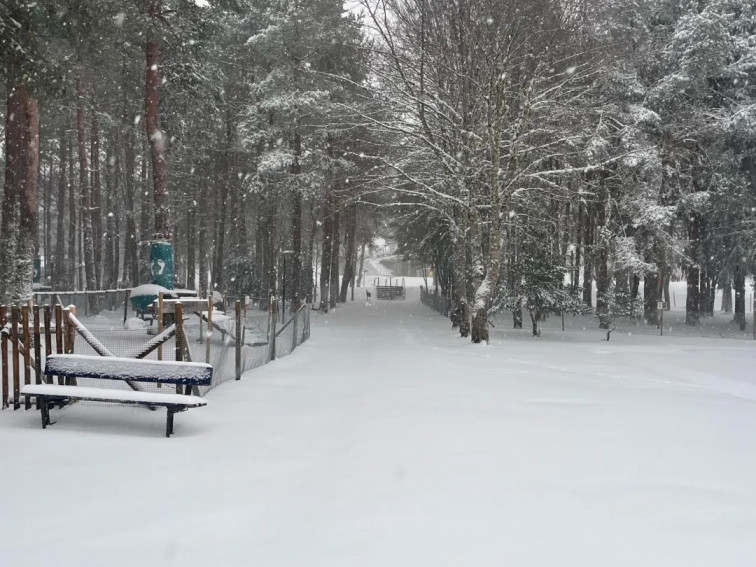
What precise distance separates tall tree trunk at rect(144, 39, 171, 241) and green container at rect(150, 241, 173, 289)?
15.2 inches

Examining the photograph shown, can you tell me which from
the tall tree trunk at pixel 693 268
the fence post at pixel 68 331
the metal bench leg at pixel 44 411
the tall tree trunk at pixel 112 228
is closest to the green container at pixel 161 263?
the fence post at pixel 68 331

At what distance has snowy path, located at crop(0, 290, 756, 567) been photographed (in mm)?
4020

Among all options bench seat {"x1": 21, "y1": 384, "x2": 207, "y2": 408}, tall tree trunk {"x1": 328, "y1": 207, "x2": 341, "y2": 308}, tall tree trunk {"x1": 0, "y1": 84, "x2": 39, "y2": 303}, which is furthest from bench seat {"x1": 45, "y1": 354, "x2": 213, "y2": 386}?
tall tree trunk {"x1": 328, "y1": 207, "x2": 341, "y2": 308}

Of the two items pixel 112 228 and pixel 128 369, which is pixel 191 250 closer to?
pixel 112 228

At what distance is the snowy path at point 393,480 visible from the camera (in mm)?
4020

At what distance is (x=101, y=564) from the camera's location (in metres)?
3.77

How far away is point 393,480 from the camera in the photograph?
5348 mm

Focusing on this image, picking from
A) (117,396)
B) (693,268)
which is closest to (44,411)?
(117,396)

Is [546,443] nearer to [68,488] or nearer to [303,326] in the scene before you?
[68,488]

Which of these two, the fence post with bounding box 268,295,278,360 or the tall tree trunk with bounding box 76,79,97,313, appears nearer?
the fence post with bounding box 268,295,278,360

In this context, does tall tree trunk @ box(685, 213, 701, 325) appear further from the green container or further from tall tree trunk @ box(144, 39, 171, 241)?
tall tree trunk @ box(144, 39, 171, 241)

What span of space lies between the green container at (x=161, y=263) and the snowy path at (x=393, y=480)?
9436mm

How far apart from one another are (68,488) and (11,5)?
9876 mm

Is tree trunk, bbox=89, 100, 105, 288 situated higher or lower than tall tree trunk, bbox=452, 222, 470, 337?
higher
